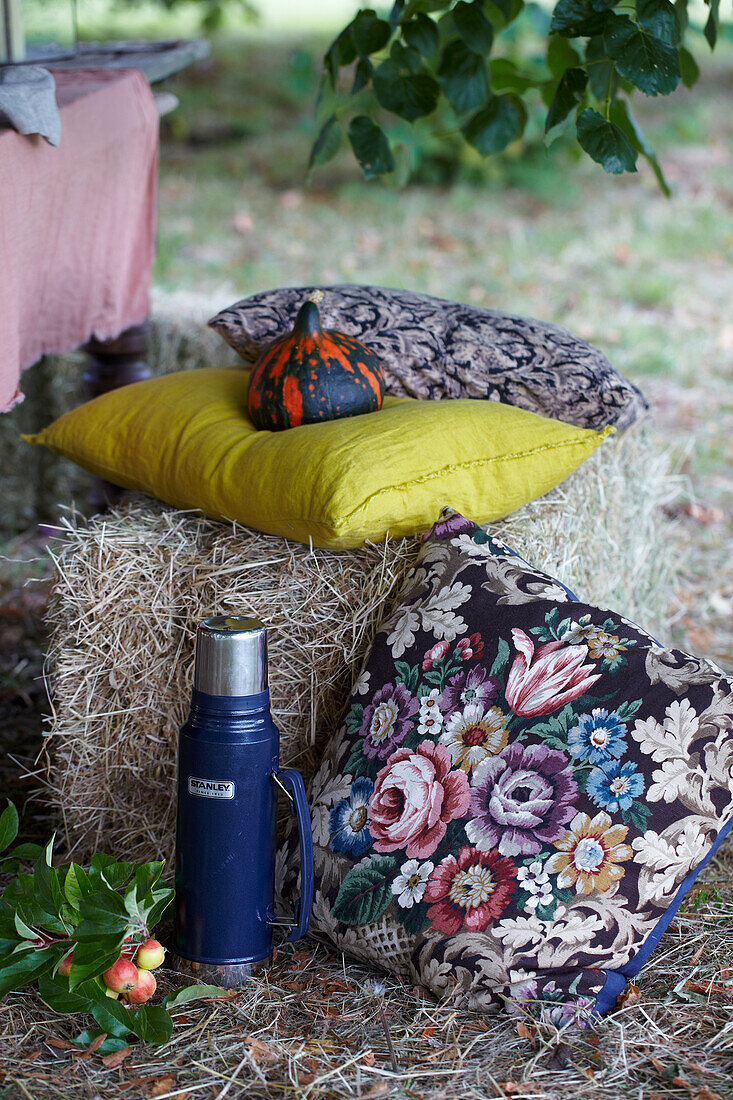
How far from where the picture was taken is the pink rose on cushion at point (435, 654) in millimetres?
1475

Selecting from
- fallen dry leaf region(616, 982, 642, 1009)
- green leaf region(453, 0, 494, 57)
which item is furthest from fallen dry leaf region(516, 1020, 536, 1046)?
green leaf region(453, 0, 494, 57)

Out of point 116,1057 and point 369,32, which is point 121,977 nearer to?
point 116,1057

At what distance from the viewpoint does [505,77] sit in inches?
85.2

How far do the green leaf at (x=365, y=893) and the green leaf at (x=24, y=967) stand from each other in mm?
369

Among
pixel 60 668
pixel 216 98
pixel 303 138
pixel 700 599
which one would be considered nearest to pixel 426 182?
pixel 303 138

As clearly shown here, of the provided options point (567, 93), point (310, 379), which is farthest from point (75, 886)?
point (567, 93)

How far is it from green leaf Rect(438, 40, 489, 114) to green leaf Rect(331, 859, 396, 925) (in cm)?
136

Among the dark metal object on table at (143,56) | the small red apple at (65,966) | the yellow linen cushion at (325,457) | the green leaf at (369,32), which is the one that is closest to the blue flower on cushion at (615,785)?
the yellow linen cushion at (325,457)

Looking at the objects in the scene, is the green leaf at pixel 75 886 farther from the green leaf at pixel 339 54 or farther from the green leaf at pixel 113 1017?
the green leaf at pixel 339 54

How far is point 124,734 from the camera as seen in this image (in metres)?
1.71

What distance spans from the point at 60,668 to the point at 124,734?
147mm

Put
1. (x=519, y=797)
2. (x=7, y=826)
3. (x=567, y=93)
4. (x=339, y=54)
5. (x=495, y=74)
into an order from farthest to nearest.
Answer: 1. (x=495, y=74)
2. (x=339, y=54)
3. (x=567, y=93)
4. (x=7, y=826)
5. (x=519, y=797)

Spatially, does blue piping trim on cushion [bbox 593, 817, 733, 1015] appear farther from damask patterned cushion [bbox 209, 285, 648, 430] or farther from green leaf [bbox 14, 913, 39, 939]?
damask patterned cushion [bbox 209, 285, 648, 430]

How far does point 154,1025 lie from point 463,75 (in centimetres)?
163
